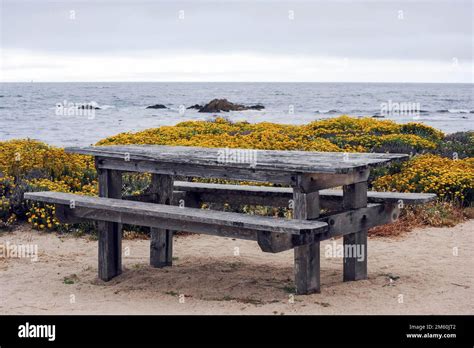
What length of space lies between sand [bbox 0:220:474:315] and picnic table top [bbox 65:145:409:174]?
1.24 metres

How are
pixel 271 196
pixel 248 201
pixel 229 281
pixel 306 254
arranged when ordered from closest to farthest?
pixel 306 254 → pixel 229 281 → pixel 271 196 → pixel 248 201

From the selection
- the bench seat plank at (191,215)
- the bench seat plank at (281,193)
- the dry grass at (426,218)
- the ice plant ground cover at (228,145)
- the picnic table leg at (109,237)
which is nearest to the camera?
the bench seat plank at (191,215)

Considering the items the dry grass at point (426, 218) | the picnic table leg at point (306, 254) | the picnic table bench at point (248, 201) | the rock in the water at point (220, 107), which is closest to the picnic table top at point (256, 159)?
the picnic table bench at point (248, 201)

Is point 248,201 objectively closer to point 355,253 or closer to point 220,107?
point 355,253

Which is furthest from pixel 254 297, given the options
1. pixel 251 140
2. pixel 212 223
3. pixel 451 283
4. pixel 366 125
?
pixel 366 125

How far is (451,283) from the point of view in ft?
24.1

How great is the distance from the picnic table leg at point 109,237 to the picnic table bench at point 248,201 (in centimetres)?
1

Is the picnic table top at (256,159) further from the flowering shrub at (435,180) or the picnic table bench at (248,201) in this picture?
the flowering shrub at (435,180)

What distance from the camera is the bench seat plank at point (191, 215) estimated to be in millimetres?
6036

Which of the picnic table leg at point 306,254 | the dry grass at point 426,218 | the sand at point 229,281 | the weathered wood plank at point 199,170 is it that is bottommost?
the sand at point 229,281

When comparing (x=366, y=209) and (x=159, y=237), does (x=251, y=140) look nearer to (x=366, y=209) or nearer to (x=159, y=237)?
(x=159, y=237)

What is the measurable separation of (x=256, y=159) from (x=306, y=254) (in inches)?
40.2

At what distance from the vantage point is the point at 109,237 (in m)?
7.96

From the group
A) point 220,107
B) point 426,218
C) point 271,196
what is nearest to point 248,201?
point 271,196
